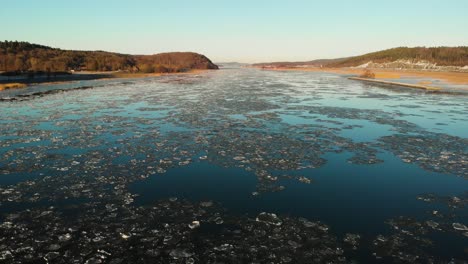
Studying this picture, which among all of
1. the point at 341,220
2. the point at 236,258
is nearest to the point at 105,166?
the point at 236,258

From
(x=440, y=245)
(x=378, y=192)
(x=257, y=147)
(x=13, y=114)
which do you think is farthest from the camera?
(x=13, y=114)

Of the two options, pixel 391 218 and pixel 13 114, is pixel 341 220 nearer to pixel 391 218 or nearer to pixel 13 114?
pixel 391 218

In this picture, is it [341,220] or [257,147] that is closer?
[341,220]

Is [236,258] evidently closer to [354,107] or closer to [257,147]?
[257,147]

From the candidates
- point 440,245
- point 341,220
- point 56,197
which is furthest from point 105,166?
point 440,245

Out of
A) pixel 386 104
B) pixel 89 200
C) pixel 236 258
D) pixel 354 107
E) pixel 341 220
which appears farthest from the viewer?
pixel 386 104

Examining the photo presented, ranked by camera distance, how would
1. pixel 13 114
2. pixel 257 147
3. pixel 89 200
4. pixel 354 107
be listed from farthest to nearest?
pixel 354 107
pixel 13 114
pixel 257 147
pixel 89 200
